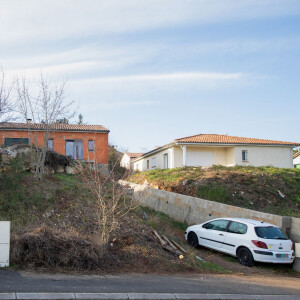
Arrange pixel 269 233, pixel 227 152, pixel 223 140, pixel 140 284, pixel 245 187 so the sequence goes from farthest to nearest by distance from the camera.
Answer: pixel 227 152 < pixel 223 140 < pixel 245 187 < pixel 269 233 < pixel 140 284

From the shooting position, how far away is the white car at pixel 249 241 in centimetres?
1127

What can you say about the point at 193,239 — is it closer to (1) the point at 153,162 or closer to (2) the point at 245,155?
(2) the point at 245,155

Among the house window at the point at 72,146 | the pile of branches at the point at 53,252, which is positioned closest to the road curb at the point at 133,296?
the pile of branches at the point at 53,252

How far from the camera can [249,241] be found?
37.8 ft

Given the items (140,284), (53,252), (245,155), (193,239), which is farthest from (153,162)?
(140,284)

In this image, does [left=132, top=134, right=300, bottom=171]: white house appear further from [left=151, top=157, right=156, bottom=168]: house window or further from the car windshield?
the car windshield

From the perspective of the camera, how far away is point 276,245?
446 inches

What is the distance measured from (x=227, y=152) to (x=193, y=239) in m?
17.5

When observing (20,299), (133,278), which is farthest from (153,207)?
(20,299)

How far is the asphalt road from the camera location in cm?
738

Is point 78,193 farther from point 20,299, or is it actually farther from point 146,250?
point 20,299

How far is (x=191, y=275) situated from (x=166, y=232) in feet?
14.3

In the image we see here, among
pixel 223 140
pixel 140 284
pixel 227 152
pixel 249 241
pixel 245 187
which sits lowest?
pixel 140 284

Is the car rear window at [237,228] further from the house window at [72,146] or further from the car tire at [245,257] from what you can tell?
the house window at [72,146]
